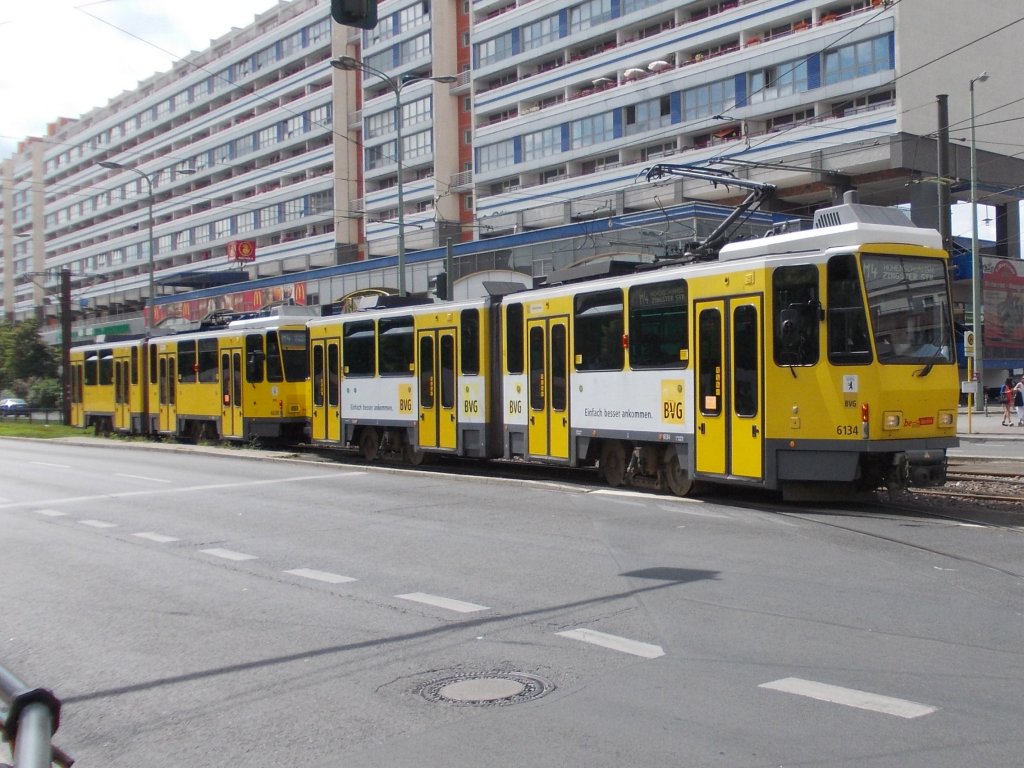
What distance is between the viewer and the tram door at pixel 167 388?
3084 cm

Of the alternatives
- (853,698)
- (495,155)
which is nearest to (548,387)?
(853,698)

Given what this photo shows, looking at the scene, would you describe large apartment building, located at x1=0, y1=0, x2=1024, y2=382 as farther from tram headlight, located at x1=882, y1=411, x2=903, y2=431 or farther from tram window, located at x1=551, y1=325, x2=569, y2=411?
tram headlight, located at x1=882, y1=411, x2=903, y2=431

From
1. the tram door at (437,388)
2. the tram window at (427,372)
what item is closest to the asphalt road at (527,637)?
the tram door at (437,388)

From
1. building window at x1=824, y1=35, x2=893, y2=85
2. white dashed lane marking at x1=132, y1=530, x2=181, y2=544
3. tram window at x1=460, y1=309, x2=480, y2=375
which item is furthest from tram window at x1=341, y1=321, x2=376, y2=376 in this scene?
building window at x1=824, y1=35, x2=893, y2=85

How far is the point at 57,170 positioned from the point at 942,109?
122 metres

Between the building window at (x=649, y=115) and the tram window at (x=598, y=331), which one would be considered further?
the building window at (x=649, y=115)

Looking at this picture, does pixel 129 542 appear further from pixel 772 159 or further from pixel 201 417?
pixel 772 159

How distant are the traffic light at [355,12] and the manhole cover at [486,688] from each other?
6176mm

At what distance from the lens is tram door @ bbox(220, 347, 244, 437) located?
89.2 ft

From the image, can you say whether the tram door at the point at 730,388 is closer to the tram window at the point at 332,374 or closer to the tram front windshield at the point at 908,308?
the tram front windshield at the point at 908,308

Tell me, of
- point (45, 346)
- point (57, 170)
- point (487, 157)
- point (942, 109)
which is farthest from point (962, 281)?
point (57, 170)

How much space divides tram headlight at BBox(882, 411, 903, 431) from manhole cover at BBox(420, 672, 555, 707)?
7426 mm

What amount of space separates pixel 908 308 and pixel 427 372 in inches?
370

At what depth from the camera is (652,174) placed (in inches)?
675
